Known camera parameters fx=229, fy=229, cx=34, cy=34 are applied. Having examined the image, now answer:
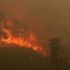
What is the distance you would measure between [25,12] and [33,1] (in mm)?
478

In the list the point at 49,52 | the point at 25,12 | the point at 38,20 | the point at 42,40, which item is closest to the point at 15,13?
the point at 25,12

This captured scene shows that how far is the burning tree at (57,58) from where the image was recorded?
5793mm

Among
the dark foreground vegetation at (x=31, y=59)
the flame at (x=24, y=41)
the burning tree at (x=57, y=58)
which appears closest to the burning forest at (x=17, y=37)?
the flame at (x=24, y=41)

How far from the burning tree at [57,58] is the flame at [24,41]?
0.36 metres

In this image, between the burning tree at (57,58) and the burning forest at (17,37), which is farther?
the burning forest at (17,37)

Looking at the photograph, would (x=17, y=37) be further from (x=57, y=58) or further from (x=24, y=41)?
(x=57, y=58)

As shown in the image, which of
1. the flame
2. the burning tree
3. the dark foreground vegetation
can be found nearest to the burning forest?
the flame

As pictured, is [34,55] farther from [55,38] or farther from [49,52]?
[55,38]

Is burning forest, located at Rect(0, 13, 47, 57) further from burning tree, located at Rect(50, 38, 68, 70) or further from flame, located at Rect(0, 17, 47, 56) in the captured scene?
burning tree, located at Rect(50, 38, 68, 70)

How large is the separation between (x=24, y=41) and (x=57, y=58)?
1140 mm


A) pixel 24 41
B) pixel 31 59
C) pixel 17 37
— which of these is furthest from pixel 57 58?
pixel 17 37

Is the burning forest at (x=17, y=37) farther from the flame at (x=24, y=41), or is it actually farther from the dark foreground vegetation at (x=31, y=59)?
the dark foreground vegetation at (x=31, y=59)

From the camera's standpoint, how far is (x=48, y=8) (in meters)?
7.04

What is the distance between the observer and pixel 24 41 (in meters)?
6.42
